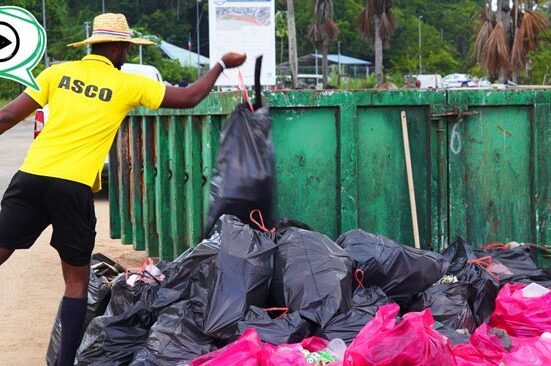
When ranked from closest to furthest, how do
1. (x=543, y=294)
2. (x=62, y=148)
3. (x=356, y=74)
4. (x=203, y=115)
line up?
(x=62, y=148) → (x=543, y=294) → (x=203, y=115) → (x=356, y=74)

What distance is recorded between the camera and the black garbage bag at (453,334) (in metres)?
4.39

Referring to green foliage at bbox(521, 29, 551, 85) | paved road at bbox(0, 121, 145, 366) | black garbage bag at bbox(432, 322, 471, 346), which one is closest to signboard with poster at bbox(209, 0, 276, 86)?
paved road at bbox(0, 121, 145, 366)

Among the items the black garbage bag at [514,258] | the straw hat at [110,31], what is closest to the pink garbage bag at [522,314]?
the black garbage bag at [514,258]

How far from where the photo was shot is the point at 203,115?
593 centimetres

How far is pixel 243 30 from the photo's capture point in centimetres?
1066

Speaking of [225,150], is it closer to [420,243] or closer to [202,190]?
[202,190]

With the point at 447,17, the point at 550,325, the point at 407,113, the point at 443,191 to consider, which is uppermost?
the point at 447,17

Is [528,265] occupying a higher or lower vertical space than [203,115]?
lower

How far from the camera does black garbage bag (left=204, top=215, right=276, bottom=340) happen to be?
4465 mm

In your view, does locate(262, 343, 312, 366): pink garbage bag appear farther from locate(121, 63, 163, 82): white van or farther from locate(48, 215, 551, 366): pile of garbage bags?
locate(121, 63, 163, 82): white van

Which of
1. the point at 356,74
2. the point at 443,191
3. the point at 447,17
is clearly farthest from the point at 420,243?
the point at 447,17

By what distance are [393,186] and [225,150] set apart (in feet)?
3.86

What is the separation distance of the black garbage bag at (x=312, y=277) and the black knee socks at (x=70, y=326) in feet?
3.13

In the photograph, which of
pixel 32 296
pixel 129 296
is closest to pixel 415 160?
pixel 129 296
